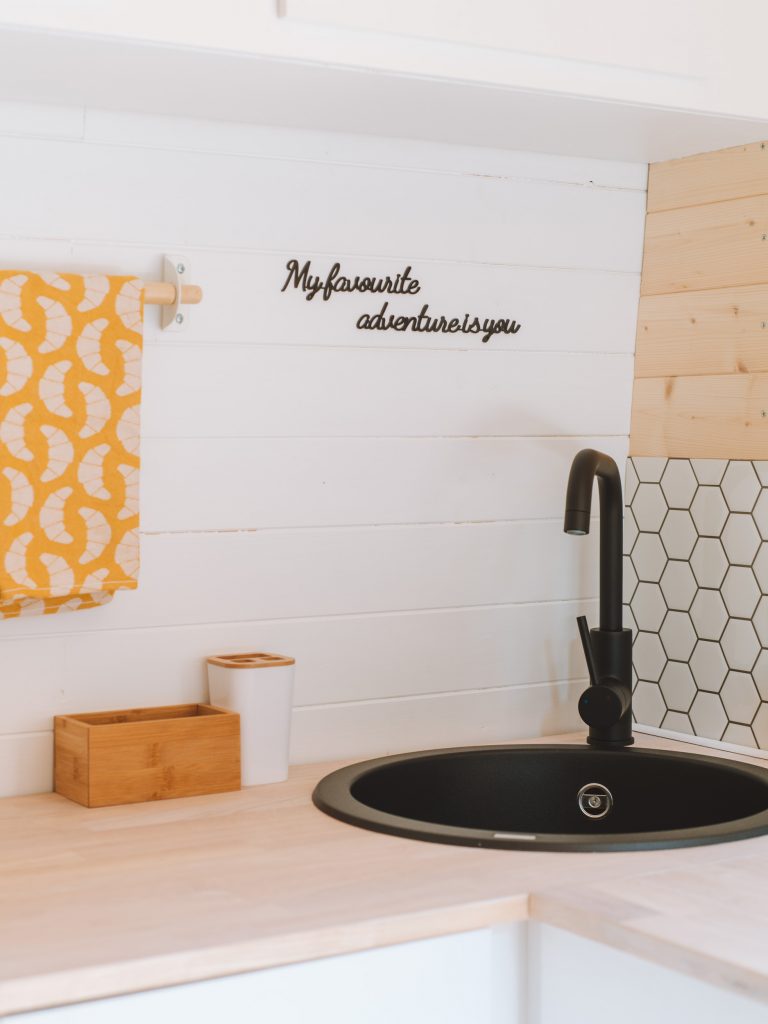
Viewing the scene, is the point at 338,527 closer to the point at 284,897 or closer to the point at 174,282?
the point at 174,282

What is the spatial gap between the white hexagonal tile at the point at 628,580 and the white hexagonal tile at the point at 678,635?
76 millimetres

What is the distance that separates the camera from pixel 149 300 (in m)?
1.48

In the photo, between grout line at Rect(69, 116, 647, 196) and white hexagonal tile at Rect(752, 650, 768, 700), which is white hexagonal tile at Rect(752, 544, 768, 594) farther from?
grout line at Rect(69, 116, 647, 196)

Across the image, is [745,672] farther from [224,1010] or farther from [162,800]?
[224,1010]

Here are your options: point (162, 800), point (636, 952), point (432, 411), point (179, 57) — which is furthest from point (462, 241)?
point (636, 952)

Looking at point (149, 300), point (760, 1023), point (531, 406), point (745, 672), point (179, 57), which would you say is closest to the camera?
point (760, 1023)

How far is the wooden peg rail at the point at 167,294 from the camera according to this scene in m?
1.48

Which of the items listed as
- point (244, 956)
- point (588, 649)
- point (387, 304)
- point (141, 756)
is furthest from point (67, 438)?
point (588, 649)

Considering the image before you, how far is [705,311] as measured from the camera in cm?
176

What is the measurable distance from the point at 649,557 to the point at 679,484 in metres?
0.12

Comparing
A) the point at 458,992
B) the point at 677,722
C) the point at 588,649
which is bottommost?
the point at 458,992

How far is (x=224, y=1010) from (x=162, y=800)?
1.52 ft

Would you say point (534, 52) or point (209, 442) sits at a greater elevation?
point (534, 52)

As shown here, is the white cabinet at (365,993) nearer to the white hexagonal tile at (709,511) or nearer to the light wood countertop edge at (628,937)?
the light wood countertop edge at (628,937)
